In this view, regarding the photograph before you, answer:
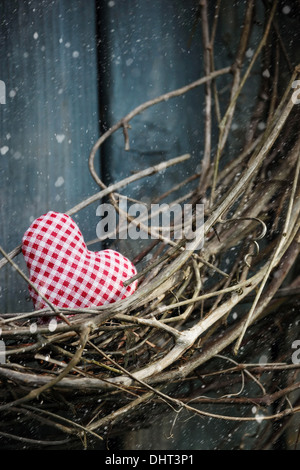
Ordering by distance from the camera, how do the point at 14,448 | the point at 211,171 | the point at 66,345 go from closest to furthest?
the point at 66,345
the point at 14,448
the point at 211,171

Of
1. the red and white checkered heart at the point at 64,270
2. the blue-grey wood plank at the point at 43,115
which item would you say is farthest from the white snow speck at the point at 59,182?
the red and white checkered heart at the point at 64,270

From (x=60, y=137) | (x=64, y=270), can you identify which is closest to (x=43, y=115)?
(x=60, y=137)

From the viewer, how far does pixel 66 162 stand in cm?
77

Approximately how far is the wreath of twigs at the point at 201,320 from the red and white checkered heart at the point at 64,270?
2 cm

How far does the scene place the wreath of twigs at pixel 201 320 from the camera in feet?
1.69

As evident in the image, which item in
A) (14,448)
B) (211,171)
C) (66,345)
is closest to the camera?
(66,345)

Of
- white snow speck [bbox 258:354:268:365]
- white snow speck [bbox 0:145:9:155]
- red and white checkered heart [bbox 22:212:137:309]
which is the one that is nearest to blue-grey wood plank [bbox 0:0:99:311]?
white snow speck [bbox 0:145:9:155]

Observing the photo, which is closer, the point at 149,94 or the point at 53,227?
the point at 53,227

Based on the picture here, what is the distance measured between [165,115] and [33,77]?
0.58ft

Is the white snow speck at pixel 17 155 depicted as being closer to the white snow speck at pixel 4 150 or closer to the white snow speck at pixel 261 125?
the white snow speck at pixel 4 150

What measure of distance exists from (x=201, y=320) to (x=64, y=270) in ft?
0.41

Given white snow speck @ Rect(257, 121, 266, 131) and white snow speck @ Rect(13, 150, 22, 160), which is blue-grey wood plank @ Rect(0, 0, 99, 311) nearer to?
white snow speck @ Rect(13, 150, 22, 160)

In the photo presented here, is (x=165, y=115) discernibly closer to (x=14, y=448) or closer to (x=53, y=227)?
(x=53, y=227)
